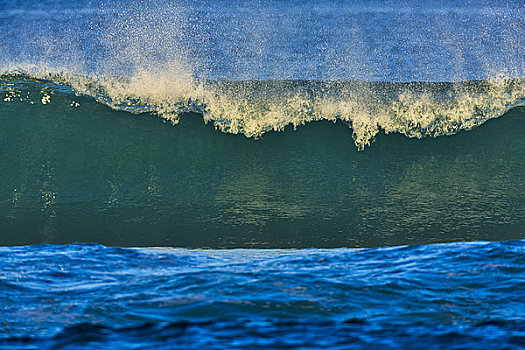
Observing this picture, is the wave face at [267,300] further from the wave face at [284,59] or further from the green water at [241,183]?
the wave face at [284,59]

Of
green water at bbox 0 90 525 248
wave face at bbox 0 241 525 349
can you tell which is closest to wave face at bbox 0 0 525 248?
green water at bbox 0 90 525 248

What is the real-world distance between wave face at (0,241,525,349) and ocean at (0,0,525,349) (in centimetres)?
1

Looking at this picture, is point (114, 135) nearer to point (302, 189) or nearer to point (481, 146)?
point (302, 189)

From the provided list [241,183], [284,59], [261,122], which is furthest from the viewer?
[284,59]

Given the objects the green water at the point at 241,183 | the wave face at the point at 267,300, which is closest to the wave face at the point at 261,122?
the green water at the point at 241,183

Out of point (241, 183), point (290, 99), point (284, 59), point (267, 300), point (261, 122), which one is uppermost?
point (284, 59)

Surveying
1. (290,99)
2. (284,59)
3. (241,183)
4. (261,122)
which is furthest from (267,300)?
(284,59)

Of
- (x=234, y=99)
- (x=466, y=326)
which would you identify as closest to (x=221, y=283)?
(x=466, y=326)

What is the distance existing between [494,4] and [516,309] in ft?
16.7

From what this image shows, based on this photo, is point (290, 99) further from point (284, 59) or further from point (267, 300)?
point (267, 300)

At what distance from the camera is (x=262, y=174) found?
443cm

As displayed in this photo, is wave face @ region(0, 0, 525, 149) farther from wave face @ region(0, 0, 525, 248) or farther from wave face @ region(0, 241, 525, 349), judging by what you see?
wave face @ region(0, 241, 525, 349)

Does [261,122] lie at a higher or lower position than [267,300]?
higher

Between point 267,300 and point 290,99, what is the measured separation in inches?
121
